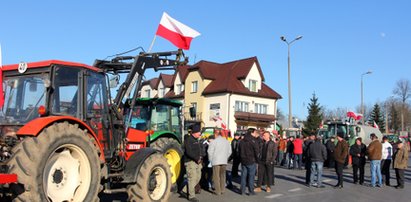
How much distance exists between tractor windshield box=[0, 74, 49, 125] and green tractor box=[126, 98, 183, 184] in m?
4.39

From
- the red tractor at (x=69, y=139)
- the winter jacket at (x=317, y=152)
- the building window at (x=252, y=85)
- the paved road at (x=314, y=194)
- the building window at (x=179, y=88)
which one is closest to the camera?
the red tractor at (x=69, y=139)

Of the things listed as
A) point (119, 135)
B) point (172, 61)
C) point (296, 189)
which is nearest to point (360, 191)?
point (296, 189)

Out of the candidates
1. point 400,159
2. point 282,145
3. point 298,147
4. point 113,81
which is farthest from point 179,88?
point 113,81

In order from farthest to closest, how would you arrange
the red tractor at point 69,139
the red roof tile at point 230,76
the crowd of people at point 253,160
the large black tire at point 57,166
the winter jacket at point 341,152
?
the red roof tile at point 230,76 → the winter jacket at point 341,152 → the crowd of people at point 253,160 → the red tractor at point 69,139 → the large black tire at point 57,166

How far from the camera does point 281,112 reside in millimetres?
112500

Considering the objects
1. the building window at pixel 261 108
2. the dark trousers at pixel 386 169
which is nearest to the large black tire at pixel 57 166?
the dark trousers at pixel 386 169

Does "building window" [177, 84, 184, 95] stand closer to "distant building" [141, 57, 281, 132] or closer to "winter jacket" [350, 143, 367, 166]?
"distant building" [141, 57, 281, 132]

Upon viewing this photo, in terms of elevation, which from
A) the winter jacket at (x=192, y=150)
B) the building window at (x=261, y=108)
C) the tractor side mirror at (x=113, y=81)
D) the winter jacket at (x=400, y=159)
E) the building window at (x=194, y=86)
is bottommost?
the winter jacket at (x=400, y=159)

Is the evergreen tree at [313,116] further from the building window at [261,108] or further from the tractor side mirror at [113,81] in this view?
the tractor side mirror at [113,81]

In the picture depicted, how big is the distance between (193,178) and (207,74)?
38648 mm

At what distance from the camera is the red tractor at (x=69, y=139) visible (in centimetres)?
596

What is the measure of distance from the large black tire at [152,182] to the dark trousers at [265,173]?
4.73 meters

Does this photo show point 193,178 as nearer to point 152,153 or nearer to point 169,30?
point 152,153

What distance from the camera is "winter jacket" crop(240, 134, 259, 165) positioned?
40.3 feet
